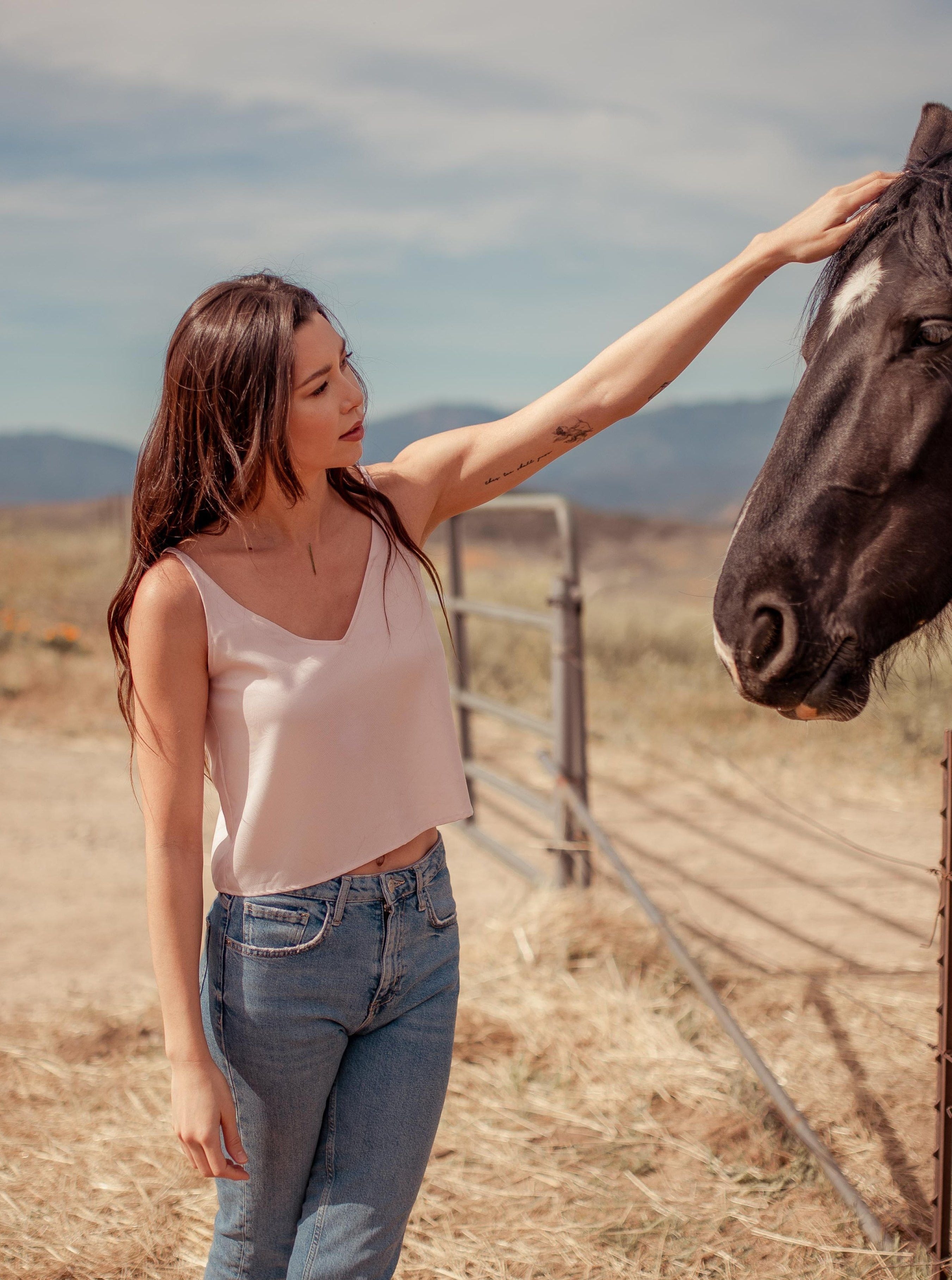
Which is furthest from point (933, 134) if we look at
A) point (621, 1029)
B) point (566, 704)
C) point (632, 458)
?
point (632, 458)

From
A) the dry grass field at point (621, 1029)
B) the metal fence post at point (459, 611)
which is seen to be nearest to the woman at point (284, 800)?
the dry grass field at point (621, 1029)

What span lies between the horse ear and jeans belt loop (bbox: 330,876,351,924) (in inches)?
49.1

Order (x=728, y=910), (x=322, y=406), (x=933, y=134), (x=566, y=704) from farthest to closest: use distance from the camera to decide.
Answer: (x=728, y=910), (x=566, y=704), (x=933, y=134), (x=322, y=406)

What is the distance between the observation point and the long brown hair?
1.25 metres

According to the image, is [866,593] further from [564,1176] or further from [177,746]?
[564,1176]

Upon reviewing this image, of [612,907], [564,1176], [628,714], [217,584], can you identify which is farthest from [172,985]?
[628,714]

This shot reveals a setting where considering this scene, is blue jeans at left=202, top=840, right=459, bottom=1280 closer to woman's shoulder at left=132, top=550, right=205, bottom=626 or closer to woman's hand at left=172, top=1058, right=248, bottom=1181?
woman's hand at left=172, top=1058, right=248, bottom=1181

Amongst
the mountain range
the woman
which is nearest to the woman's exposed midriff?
the woman

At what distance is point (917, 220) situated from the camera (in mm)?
1289

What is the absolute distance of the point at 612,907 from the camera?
11.2 ft

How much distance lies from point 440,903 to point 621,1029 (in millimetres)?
1704

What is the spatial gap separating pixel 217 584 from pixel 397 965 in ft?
1.73

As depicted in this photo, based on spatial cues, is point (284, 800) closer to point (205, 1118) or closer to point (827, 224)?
point (205, 1118)

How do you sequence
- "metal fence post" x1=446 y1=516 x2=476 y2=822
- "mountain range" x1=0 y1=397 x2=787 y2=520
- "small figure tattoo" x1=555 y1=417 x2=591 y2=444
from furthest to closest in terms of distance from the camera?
"mountain range" x1=0 y1=397 x2=787 y2=520 → "metal fence post" x1=446 y1=516 x2=476 y2=822 → "small figure tattoo" x1=555 y1=417 x2=591 y2=444
